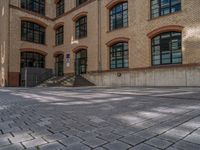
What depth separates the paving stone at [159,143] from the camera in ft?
5.95

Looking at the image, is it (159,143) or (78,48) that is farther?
(78,48)

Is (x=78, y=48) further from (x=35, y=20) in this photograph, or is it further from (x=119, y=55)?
(x=35, y=20)

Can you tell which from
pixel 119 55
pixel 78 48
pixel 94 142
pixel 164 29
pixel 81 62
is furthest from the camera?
pixel 81 62

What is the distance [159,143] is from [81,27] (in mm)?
18488

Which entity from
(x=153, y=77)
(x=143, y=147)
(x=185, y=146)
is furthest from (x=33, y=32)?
(x=185, y=146)

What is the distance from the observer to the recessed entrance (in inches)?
728

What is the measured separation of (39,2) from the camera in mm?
21969

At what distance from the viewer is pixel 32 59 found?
68.0 feet

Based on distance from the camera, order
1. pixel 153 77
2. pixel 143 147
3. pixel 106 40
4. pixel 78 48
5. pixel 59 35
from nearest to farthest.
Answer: pixel 143 147 < pixel 153 77 < pixel 106 40 < pixel 78 48 < pixel 59 35

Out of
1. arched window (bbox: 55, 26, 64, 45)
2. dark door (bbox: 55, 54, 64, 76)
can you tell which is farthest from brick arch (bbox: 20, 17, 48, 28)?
dark door (bbox: 55, 54, 64, 76)

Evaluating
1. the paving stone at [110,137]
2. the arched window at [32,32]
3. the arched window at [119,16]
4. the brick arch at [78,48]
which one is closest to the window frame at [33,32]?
the arched window at [32,32]

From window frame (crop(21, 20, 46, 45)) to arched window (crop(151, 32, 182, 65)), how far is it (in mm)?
14996

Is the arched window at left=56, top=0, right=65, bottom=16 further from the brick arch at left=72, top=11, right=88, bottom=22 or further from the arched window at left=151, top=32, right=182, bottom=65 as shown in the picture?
the arched window at left=151, top=32, right=182, bottom=65

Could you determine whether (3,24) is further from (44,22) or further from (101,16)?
(101,16)
